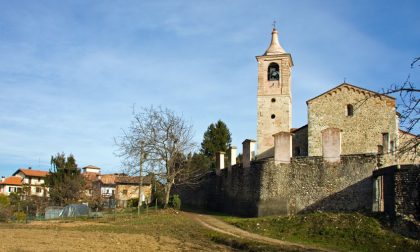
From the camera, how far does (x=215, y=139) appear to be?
187ft

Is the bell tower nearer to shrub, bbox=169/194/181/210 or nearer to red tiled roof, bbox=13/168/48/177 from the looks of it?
shrub, bbox=169/194/181/210

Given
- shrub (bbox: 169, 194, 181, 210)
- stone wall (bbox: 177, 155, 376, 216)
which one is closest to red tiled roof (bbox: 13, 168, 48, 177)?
shrub (bbox: 169, 194, 181, 210)

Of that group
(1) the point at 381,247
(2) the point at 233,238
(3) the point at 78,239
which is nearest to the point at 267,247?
(2) the point at 233,238

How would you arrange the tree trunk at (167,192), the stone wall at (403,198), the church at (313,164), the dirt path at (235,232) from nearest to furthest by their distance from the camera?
the dirt path at (235,232), the stone wall at (403,198), the church at (313,164), the tree trunk at (167,192)

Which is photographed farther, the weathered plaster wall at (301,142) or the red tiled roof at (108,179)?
the red tiled roof at (108,179)

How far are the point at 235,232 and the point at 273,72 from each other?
2532cm

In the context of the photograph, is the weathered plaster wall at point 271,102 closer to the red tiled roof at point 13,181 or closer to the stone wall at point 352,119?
the stone wall at point 352,119

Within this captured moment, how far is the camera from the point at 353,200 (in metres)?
24.3

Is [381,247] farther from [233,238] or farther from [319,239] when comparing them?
[233,238]

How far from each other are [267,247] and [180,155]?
2086 centimetres

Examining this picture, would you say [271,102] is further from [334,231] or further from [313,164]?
[334,231]

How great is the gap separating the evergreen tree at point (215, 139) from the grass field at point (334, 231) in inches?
1237

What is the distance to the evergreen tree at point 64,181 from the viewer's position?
48625mm

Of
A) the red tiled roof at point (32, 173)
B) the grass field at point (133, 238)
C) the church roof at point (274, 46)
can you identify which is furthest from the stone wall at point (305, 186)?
the red tiled roof at point (32, 173)
